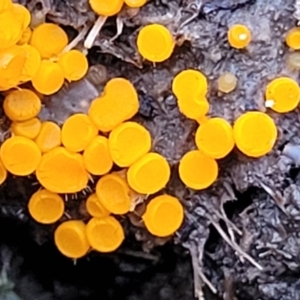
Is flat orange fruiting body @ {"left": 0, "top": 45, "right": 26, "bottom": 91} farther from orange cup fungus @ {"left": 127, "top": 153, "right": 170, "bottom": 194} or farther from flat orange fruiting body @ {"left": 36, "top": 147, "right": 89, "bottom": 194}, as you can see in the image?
orange cup fungus @ {"left": 127, "top": 153, "right": 170, "bottom": 194}

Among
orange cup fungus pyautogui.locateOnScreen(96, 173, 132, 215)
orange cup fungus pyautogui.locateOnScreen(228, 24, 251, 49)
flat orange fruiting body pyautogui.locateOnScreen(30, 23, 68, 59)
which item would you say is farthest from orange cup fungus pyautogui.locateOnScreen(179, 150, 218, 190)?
flat orange fruiting body pyautogui.locateOnScreen(30, 23, 68, 59)

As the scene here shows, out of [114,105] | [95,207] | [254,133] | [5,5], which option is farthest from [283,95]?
[5,5]

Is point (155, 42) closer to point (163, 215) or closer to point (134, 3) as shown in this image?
point (134, 3)

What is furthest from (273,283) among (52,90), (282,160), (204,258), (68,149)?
(52,90)

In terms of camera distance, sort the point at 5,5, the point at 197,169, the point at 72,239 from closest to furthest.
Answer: the point at 5,5, the point at 197,169, the point at 72,239

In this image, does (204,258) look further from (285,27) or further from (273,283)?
(285,27)

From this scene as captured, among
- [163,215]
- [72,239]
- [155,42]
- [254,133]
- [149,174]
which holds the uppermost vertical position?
[155,42]
